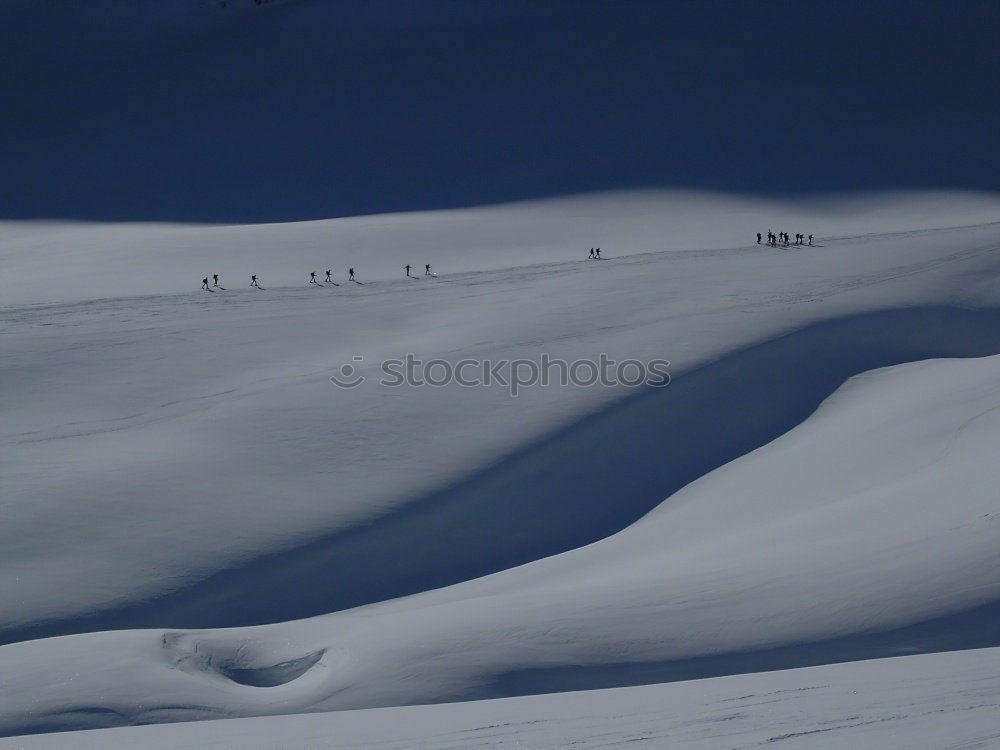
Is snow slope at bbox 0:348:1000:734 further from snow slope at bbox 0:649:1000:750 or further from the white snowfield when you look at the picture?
snow slope at bbox 0:649:1000:750

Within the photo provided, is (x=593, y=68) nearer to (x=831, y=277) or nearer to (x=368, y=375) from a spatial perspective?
(x=831, y=277)

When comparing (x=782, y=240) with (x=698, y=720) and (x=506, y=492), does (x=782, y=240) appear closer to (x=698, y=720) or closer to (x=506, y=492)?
(x=506, y=492)

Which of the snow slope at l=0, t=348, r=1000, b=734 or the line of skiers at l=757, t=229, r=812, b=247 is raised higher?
the line of skiers at l=757, t=229, r=812, b=247

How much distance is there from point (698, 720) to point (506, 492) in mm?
5374

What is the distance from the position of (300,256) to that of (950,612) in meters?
13.2

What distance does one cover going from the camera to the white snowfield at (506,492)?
6.39 meters

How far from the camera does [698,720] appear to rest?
5.35m

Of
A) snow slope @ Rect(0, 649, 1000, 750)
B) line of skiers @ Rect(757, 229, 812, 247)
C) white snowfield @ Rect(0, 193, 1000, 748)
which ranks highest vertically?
line of skiers @ Rect(757, 229, 812, 247)

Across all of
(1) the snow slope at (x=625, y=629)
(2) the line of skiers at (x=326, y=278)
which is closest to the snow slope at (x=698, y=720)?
(1) the snow slope at (x=625, y=629)

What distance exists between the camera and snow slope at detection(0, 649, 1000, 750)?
496 cm

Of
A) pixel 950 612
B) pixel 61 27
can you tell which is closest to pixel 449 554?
pixel 950 612

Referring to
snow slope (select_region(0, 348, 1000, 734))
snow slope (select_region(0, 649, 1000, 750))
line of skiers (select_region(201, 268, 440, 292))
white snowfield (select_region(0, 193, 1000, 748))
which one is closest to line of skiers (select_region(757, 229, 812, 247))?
white snowfield (select_region(0, 193, 1000, 748))

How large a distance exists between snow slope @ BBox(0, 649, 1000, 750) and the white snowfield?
0.03 metres

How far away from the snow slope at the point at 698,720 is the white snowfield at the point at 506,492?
26 mm
